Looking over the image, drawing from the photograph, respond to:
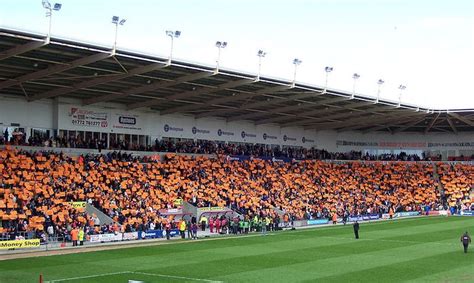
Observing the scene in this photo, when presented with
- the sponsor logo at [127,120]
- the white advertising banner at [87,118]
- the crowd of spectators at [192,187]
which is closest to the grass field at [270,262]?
the crowd of spectators at [192,187]

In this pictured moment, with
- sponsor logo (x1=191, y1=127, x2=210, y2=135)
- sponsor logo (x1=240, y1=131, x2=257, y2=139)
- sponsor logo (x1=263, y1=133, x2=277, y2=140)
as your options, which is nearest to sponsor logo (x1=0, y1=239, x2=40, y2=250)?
sponsor logo (x1=191, y1=127, x2=210, y2=135)

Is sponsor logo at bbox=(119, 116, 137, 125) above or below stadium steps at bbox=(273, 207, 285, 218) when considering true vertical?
above

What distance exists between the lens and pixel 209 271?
26016 mm

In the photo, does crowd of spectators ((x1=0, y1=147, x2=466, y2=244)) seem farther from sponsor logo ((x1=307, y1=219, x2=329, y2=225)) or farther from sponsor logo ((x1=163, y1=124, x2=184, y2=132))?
sponsor logo ((x1=163, y1=124, x2=184, y2=132))

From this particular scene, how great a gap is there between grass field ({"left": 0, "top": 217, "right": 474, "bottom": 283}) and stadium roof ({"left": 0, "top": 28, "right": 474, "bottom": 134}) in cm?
1060

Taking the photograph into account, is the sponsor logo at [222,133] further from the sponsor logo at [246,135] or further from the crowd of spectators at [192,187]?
the crowd of spectators at [192,187]

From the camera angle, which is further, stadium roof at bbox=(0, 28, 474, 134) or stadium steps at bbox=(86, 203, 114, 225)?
stadium steps at bbox=(86, 203, 114, 225)

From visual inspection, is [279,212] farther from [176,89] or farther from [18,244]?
[18,244]

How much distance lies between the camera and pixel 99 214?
4194 cm

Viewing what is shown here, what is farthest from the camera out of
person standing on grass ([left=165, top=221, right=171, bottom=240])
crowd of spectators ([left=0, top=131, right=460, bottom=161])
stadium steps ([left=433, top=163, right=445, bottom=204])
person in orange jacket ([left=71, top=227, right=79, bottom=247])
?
stadium steps ([left=433, top=163, right=445, bottom=204])

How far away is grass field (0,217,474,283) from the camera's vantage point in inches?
961

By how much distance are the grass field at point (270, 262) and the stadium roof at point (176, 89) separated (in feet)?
34.8

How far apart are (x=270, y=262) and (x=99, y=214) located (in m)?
16.9

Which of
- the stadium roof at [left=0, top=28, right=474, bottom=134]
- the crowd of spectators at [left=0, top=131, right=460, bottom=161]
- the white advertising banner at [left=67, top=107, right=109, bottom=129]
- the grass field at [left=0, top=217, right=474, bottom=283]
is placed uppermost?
the stadium roof at [left=0, top=28, right=474, bottom=134]
